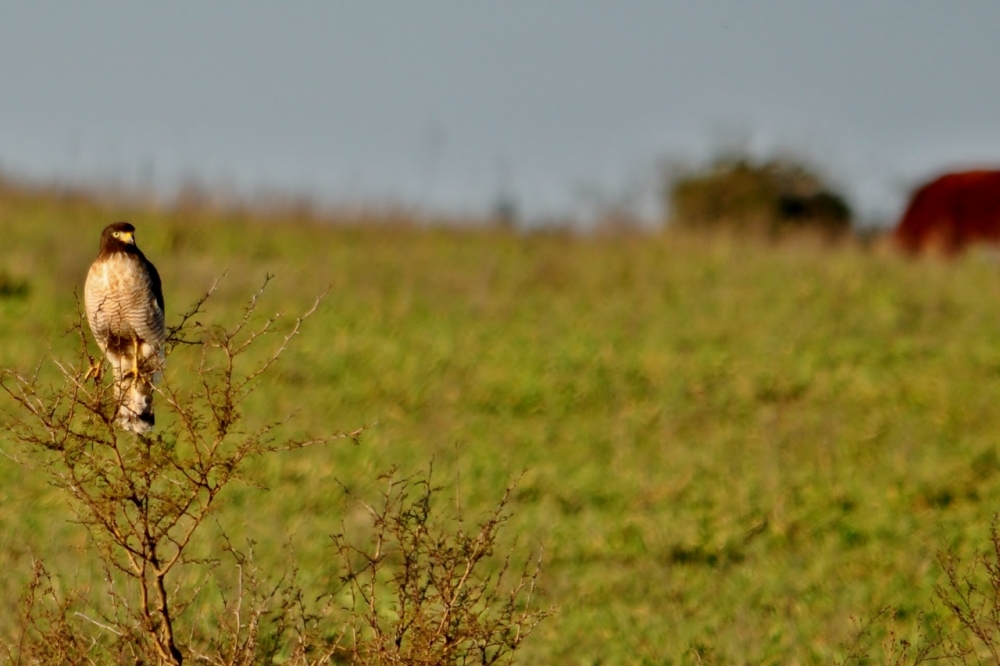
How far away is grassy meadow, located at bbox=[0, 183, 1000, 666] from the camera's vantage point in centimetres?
930

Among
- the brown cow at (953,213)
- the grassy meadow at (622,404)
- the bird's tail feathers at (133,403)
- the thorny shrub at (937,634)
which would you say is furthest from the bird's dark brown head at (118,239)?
the brown cow at (953,213)

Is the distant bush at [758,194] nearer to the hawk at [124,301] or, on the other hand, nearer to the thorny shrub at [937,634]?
the thorny shrub at [937,634]

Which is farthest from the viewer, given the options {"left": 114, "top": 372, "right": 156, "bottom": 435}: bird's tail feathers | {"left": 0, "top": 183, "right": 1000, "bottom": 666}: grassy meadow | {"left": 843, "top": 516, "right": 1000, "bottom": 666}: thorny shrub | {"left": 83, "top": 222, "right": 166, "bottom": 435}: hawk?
{"left": 0, "top": 183, "right": 1000, "bottom": 666}: grassy meadow

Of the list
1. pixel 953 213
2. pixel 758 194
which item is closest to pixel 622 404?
pixel 953 213

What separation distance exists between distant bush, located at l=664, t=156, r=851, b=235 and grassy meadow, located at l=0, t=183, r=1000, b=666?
9.31m

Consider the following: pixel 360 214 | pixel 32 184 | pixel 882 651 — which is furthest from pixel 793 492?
pixel 32 184

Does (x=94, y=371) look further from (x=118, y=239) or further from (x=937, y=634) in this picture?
(x=937, y=634)

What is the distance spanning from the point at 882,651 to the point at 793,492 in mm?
3245

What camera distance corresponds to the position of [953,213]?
2141cm

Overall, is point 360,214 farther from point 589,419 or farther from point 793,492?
point 793,492

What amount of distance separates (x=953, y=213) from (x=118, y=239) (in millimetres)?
17277

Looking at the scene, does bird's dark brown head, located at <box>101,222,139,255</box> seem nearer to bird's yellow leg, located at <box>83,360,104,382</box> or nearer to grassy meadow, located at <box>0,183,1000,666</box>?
bird's yellow leg, located at <box>83,360,104,382</box>

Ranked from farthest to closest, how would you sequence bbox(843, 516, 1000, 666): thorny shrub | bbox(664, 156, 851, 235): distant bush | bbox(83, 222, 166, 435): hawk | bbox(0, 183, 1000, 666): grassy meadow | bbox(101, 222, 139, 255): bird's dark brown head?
bbox(664, 156, 851, 235): distant bush < bbox(0, 183, 1000, 666): grassy meadow < bbox(843, 516, 1000, 666): thorny shrub < bbox(101, 222, 139, 255): bird's dark brown head < bbox(83, 222, 166, 435): hawk

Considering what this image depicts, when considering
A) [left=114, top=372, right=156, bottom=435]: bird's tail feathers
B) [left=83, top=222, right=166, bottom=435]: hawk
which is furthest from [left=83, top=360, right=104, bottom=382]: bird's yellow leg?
[left=83, top=222, right=166, bottom=435]: hawk
